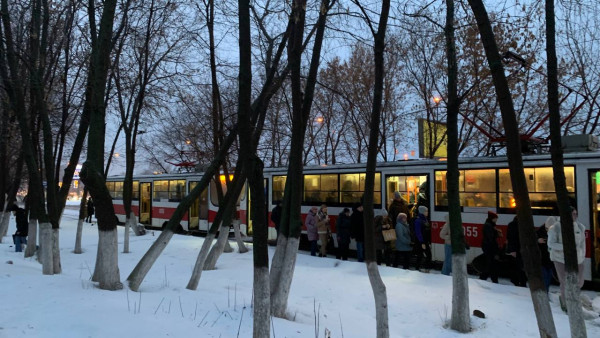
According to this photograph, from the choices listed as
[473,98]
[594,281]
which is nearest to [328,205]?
[473,98]

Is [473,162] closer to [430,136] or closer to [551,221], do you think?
[551,221]

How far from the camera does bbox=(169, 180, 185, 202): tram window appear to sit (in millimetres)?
21156

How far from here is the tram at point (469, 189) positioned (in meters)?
9.76

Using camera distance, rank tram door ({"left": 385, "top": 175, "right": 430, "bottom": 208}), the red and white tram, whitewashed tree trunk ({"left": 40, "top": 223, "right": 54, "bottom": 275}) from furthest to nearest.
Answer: the red and white tram
tram door ({"left": 385, "top": 175, "right": 430, "bottom": 208})
whitewashed tree trunk ({"left": 40, "top": 223, "right": 54, "bottom": 275})

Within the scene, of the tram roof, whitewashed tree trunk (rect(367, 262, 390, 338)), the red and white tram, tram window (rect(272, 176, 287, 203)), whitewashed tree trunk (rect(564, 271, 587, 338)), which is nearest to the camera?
whitewashed tree trunk (rect(564, 271, 587, 338))

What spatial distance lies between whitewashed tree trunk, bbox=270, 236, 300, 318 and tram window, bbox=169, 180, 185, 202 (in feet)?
48.7

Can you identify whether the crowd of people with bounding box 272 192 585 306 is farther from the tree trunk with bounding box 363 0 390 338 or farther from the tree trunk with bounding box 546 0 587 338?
the tree trunk with bounding box 546 0 587 338

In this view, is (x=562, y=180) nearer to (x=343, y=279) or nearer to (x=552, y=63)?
(x=552, y=63)

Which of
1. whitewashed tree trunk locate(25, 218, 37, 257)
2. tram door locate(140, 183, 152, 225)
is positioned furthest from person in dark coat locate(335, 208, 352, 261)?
tram door locate(140, 183, 152, 225)

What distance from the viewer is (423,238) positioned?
38.3 feet

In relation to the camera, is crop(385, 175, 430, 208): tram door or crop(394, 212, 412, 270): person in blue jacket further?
crop(385, 175, 430, 208): tram door

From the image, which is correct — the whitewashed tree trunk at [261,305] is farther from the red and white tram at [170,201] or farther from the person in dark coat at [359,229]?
the red and white tram at [170,201]

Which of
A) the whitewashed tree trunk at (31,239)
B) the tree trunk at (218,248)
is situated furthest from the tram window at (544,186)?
the whitewashed tree trunk at (31,239)

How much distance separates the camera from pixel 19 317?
500cm
